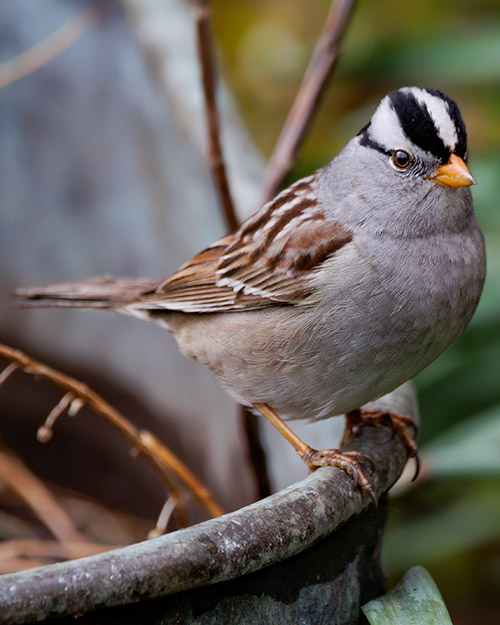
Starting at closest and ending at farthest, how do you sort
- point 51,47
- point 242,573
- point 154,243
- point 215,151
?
point 242,573 < point 215,151 < point 154,243 < point 51,47

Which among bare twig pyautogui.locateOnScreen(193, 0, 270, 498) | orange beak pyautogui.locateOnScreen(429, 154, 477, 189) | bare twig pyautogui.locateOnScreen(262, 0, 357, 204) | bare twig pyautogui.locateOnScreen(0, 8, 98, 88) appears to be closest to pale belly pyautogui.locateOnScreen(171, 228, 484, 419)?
orange beak pyautogui.locateOnScreen(429, 154, 477, 189)

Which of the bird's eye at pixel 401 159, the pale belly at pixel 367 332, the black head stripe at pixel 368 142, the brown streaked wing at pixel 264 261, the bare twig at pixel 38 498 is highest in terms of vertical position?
the black head stripe at pixel 368 142

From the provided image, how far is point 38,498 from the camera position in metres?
2.25

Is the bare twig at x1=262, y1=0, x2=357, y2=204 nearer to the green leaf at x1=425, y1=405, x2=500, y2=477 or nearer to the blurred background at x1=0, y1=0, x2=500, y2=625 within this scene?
the blurred background at x1=0, y1=0, x2=500, y2=625

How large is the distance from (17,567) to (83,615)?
1080 mm

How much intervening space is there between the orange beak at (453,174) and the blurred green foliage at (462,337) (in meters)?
0.90

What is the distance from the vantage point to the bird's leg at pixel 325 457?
4.19 ft

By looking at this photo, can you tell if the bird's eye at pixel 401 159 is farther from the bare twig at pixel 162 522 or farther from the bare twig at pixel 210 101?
the bare twig at pixel 162 522

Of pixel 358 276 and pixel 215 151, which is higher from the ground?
pixel 215 151

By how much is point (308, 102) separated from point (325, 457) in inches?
40.2

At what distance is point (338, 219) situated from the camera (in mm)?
1730

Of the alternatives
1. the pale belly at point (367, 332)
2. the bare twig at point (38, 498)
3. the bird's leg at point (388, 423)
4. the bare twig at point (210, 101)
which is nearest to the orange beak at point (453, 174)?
the pale belly at point (367, 332)

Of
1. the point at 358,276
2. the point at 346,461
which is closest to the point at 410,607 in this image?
the point at 346,461

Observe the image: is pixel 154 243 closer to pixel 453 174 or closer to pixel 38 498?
pixel 38 498
